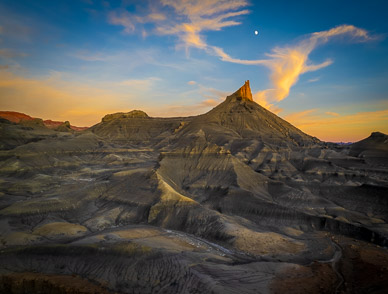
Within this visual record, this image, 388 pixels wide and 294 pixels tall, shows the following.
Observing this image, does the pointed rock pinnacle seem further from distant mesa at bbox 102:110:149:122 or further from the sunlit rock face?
distant mesa at bbox 102:110:149:122

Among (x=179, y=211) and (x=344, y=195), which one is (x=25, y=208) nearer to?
(x=179, y=211)

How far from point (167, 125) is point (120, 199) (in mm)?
112770

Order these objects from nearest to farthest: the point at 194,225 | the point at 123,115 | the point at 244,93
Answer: the point at 194,225, the point at 244,93, the point at 123,115

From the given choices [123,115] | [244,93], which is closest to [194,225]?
[244,93]

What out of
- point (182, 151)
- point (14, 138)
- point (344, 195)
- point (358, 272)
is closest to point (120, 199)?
point (182, 151)

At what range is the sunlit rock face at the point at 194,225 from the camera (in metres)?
20.1

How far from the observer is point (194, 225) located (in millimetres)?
32812

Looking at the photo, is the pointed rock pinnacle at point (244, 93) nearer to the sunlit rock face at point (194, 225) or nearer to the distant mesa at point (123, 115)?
the sunlit rock face at point (194, 225)

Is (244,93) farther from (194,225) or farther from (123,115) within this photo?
(194,225)

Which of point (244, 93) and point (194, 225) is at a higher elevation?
point (244, 93)

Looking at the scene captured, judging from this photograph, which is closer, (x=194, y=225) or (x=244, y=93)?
(x=194, y=225)

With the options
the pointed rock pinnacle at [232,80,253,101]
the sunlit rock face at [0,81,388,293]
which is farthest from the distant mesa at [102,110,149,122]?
the sunlit rock face at [0,81,388,293]

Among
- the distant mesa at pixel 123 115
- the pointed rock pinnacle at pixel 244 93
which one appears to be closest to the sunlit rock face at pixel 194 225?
the pointed rock pinnacle at pixel 244 93

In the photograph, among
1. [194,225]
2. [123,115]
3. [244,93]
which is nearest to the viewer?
[194,225]
